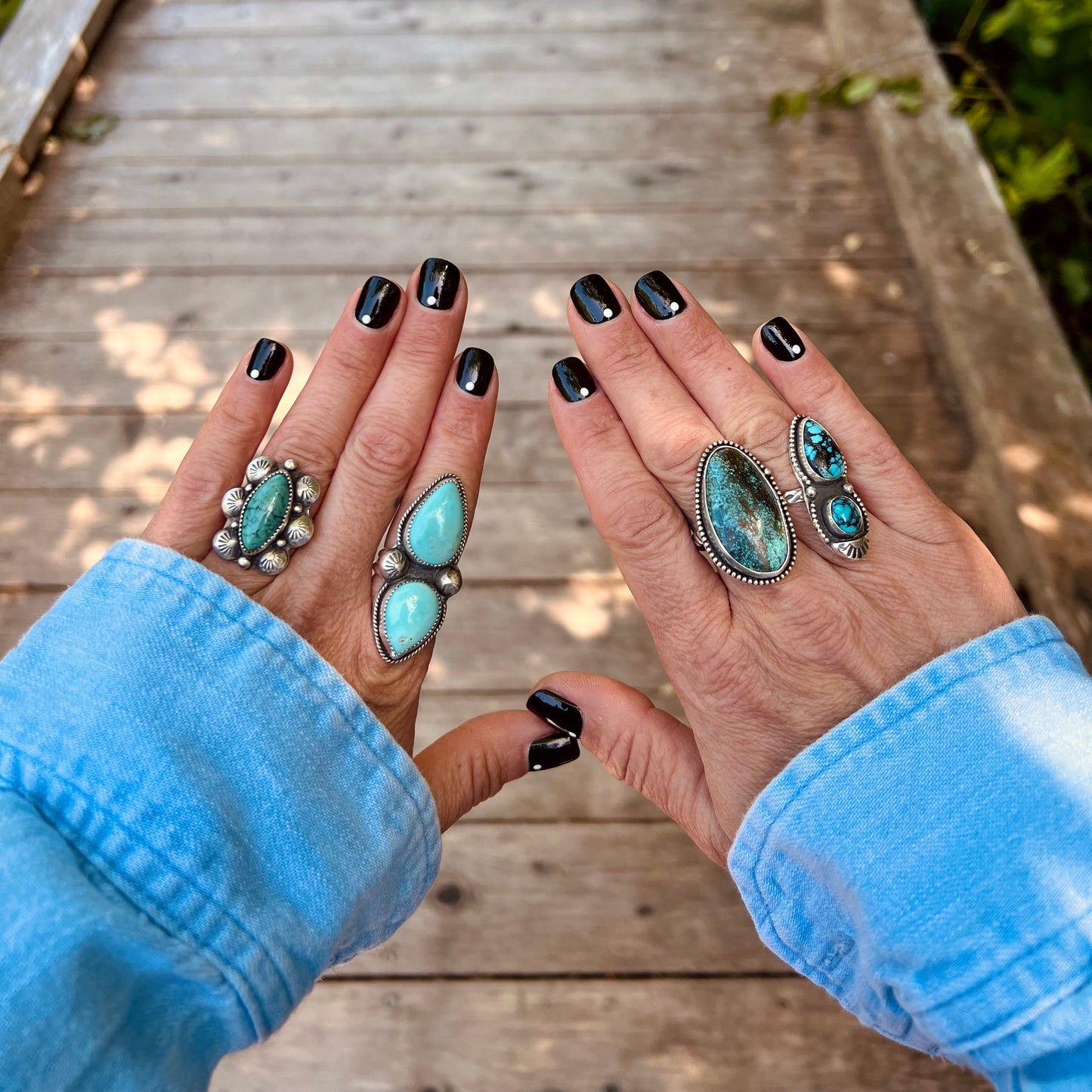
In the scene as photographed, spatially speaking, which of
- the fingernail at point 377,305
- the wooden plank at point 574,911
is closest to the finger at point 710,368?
the fingernail at point 377,305

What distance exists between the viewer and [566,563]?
6.42ft

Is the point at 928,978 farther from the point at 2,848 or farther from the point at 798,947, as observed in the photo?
the point at 2,848

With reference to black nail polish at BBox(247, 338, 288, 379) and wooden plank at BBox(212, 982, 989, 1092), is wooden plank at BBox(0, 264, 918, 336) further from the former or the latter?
wooden plank at BBox(212, 982, 989, 1092)

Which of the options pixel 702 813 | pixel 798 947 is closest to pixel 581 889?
pixel 702 813

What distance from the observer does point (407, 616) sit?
1191 millimetres

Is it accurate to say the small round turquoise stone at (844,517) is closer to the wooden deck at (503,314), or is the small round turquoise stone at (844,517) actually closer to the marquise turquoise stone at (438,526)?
the marquise turquoise stone at (438,526)

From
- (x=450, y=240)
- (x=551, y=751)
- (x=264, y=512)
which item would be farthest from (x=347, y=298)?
(x=551, y=751)

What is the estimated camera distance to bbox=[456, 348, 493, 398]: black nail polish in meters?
1.32

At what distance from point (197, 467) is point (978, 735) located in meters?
1.09

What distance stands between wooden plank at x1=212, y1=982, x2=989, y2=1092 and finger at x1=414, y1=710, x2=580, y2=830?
49 centimetres

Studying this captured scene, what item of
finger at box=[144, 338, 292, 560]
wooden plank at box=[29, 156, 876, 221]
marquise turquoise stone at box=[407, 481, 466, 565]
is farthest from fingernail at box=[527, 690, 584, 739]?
wooden plank at box=[29, 156, 876, 221]

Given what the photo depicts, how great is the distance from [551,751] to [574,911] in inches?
18.6

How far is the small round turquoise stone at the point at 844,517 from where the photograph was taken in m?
1.18

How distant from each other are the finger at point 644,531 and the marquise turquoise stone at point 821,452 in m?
0.21
